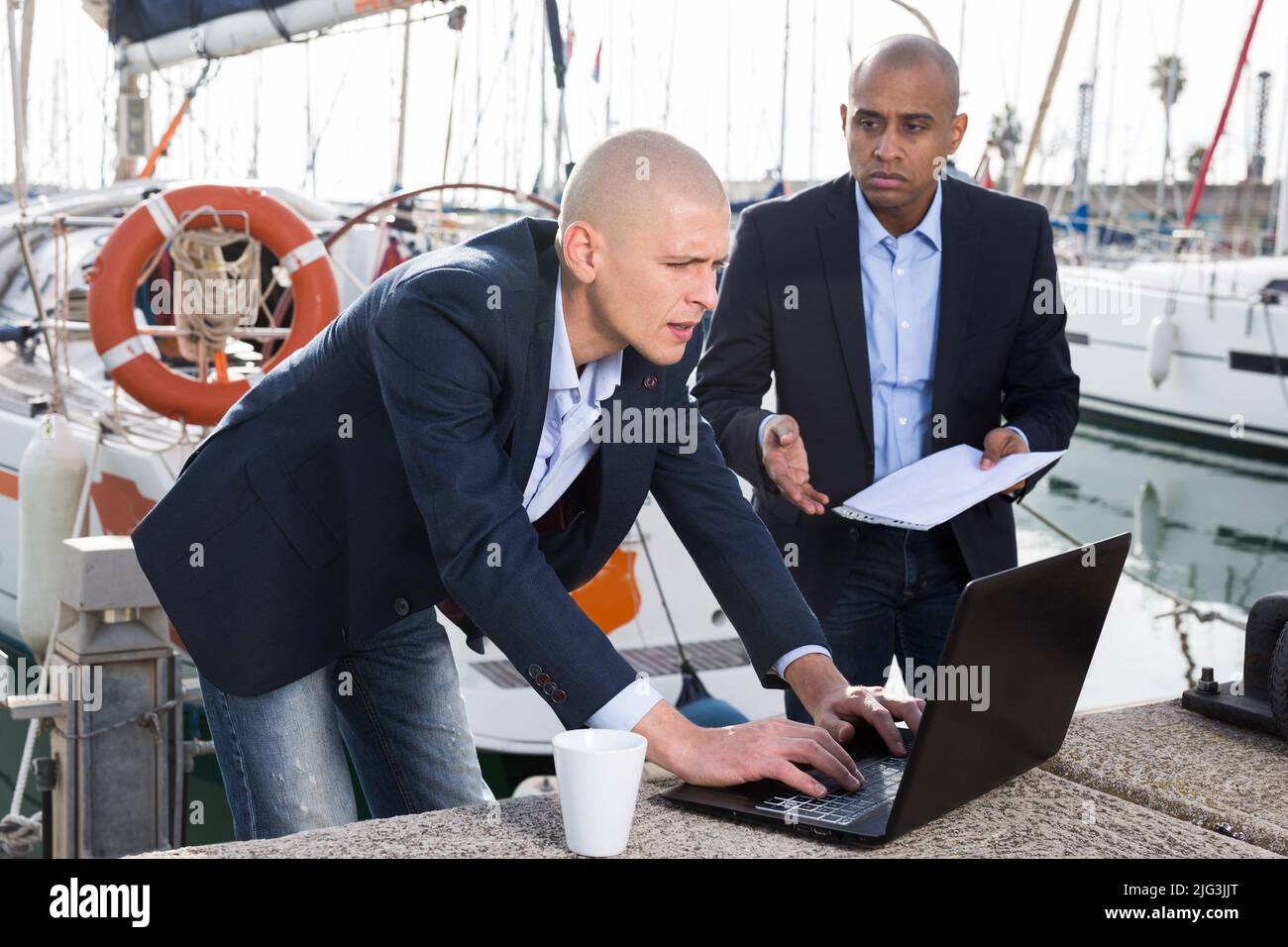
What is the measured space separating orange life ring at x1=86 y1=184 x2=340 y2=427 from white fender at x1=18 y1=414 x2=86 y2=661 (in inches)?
20.5

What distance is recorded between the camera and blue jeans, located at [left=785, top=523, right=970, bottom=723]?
278 cm

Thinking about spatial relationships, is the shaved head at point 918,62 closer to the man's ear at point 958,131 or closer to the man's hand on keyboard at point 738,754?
the man's ear at point 958,131

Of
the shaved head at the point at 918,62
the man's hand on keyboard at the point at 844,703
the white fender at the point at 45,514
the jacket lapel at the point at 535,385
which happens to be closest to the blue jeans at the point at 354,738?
the jacket lapel at the point at 535,385

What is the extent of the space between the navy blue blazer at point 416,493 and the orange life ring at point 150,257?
3.24 m

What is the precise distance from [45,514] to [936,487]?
416 centimetres

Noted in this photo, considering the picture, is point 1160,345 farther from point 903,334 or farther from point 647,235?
point 647,235

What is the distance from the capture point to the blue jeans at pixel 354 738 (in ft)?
7.01

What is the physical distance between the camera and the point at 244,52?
7.39 metres

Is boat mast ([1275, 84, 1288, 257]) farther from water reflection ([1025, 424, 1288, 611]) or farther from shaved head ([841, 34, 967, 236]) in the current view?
shaved head ([841, 34, 967, 236])

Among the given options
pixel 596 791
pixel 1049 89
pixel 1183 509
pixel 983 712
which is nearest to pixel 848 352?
pixel 983 712

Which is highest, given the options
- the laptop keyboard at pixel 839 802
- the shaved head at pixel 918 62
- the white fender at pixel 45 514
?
the shaved head at pixel 918 62

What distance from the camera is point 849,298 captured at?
282 centimetres

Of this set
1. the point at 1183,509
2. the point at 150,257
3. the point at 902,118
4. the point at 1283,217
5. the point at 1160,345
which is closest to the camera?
the point at 902,118
